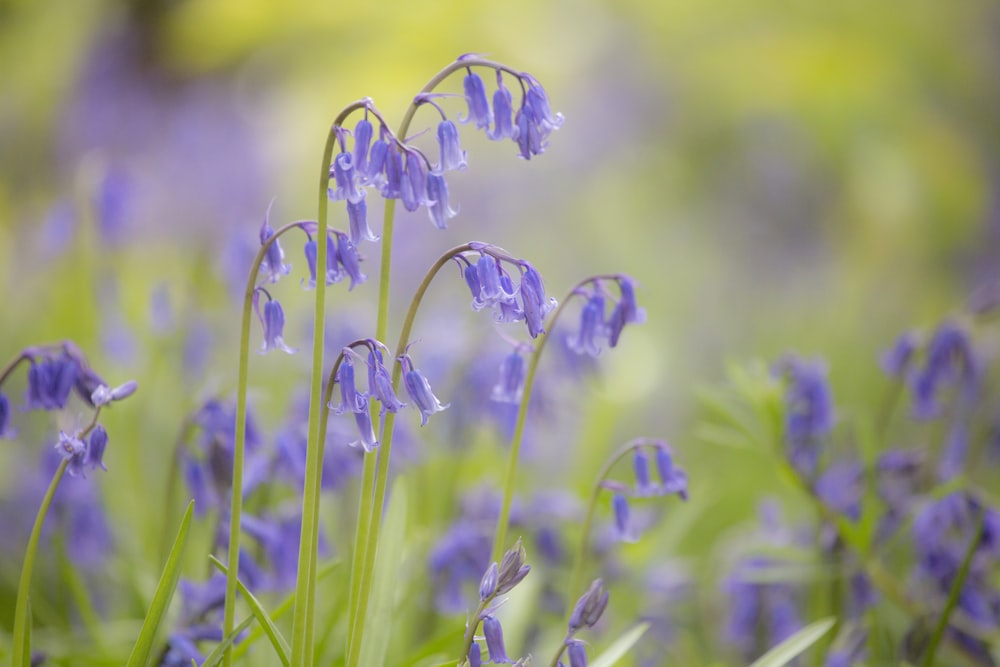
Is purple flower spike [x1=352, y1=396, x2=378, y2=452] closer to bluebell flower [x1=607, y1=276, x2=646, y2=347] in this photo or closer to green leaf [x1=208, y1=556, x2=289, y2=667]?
green leaf [x1=208, y1=556, x2=289, y2=667]

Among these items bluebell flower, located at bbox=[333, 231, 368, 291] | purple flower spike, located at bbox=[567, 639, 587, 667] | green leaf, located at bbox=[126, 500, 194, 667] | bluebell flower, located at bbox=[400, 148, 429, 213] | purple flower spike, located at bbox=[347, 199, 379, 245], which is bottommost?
purple flower spike, located at bbox=[567, 639, 587, 667]

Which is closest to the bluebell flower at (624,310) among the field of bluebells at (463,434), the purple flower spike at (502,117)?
the field of bluebells at (463,434)

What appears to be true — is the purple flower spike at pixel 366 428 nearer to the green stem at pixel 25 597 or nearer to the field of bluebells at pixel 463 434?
the field of bluebells at pixel 463 434

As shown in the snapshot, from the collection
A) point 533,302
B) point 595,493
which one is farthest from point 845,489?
point 533,302

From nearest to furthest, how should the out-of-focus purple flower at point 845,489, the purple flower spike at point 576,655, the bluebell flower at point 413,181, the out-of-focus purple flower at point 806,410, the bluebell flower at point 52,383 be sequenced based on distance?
the bluebell flower at point 413,181
the purple flower spike at point 576,655
the bluebell flower at point 52,383
the out-of-focus purple flower at point 806,410
the out-of-focus purple flower at point 845,489

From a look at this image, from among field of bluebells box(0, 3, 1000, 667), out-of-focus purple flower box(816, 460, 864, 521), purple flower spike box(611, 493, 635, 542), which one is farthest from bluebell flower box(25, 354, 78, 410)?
out-of-focus purple flower box(816, 460, 864, 521)

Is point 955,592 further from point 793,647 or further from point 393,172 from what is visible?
point 393,172

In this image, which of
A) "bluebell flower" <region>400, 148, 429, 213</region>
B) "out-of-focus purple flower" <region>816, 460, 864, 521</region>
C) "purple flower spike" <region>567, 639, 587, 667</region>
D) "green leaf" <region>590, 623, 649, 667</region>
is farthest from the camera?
"out-of-focus purple flower" <region>816, 460, 864, 521</region>

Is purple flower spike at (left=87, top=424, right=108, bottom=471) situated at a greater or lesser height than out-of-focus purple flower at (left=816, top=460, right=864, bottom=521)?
greater
